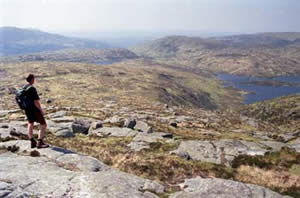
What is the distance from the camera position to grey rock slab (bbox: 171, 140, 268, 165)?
96.3 ft

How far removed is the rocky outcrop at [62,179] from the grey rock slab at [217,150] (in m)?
12.1

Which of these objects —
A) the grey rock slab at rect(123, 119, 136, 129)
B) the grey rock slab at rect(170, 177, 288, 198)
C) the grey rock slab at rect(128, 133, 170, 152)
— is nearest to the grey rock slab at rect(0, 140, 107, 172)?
the grey rock slab at rect(170, 177, 288, 198)

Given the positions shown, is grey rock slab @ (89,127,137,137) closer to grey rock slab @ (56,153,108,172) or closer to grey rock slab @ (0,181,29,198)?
grey rock slab @ (56,153,108,172)

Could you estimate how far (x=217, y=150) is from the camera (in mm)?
32781

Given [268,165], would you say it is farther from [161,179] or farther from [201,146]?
[161,179]

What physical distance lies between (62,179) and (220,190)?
8.04 m

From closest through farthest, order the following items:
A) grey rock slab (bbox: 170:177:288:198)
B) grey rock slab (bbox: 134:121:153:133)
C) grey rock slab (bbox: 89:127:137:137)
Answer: grey rock slab (bbox: 170:177:288:198)
grey rock slab (bbox: 89:127:137:137)
grey rock slab (bbox: 134:121:153:133)

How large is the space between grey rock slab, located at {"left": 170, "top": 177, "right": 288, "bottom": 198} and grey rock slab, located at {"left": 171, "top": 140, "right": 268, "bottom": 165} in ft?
34.4

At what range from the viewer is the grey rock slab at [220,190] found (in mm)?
16172

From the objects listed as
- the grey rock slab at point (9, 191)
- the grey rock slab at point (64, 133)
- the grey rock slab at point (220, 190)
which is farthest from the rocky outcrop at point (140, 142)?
the grey rock slab at point (9, 191)

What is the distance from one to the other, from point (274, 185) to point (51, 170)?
13.6m

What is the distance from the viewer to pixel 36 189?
14508mm

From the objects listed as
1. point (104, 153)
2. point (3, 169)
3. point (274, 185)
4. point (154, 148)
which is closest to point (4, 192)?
point (3, 169)

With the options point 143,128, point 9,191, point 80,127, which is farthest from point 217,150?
point 9,191
